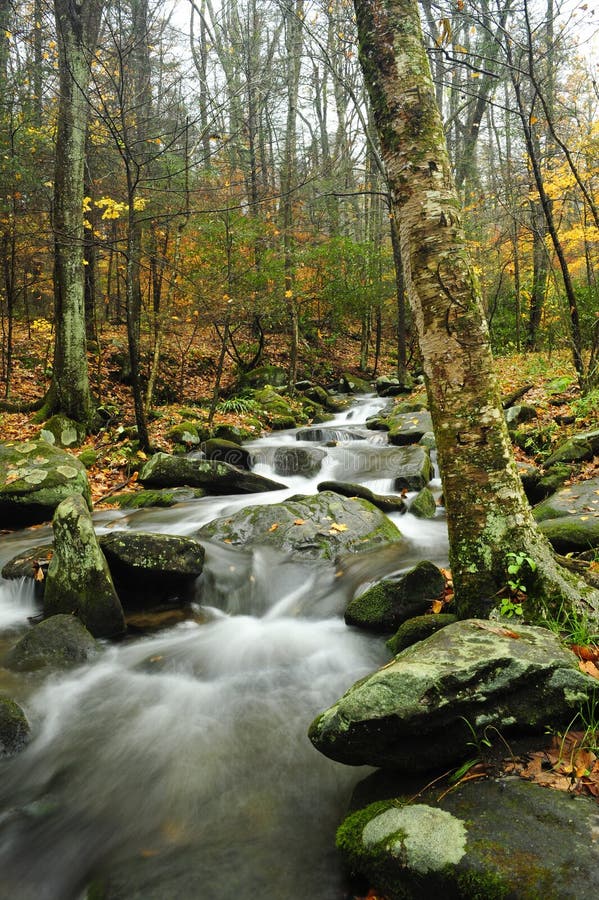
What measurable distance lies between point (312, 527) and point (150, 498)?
2.96 metres

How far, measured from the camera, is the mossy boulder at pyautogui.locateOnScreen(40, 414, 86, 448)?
9205mm

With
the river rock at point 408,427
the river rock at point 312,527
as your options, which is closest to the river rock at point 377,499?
the river rock at point 312,527

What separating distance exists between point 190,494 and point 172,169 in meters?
8.62

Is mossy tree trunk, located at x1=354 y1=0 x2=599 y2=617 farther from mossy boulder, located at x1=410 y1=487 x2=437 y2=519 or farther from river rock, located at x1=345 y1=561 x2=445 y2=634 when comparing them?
mossy boulder, located at x1=410 y1=487 x2=437 y2=519

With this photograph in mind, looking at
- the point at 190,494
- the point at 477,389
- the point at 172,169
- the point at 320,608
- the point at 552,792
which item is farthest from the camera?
the point at 172,169

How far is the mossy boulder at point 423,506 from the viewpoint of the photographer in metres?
6.98

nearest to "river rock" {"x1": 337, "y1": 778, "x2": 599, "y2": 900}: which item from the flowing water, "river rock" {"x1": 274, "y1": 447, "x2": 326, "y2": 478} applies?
the flowing water

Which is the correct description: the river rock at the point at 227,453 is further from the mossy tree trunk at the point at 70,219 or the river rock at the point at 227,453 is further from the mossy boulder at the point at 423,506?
the mossy boulder at the point at 423,506

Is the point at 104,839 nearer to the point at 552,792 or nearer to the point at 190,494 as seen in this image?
the point at 552,792

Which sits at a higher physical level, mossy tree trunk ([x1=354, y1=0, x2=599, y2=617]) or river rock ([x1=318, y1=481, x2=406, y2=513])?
mossy tree trunk ([x1=354, y1=0, x2=599, y2=617])

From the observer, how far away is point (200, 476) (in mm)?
8438

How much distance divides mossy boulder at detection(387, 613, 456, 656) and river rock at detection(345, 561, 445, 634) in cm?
44

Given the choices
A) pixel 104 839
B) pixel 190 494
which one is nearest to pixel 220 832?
pixel 104 839

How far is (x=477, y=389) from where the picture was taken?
3.12m
